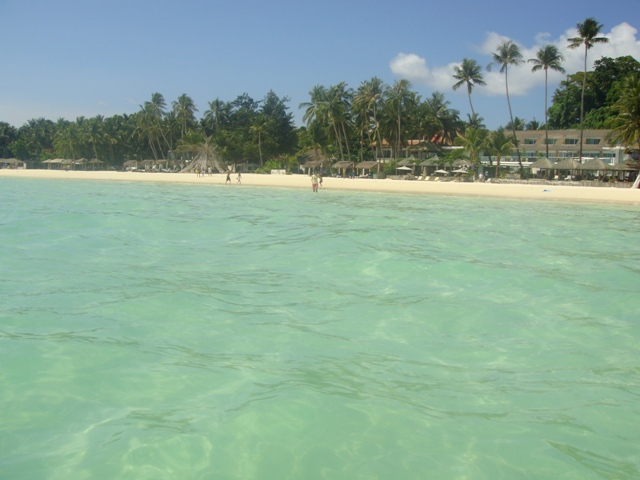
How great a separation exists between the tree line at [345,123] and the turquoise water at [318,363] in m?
42.7

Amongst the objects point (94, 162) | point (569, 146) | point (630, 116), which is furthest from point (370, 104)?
point (94, 162)

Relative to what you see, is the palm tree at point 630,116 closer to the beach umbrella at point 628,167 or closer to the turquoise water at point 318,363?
the beach umbrella at point 628,167

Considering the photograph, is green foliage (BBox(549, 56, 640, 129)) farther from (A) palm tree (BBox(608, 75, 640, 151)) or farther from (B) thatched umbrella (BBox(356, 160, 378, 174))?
(B) thatched umbrella (BBox(356, 160, 378, 174))

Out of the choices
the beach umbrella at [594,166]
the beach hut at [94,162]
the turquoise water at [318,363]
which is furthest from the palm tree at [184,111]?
the turquoise water at [318,363]

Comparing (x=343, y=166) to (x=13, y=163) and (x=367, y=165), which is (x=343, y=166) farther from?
(x=13, y=163)

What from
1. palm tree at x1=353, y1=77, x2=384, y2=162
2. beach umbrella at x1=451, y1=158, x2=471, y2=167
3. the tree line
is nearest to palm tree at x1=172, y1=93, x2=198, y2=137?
the tree line

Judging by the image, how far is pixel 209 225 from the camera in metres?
17.1

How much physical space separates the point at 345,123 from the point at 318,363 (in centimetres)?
5906

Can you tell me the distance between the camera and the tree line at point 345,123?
5878 cm

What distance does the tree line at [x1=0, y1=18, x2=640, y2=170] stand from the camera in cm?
5878

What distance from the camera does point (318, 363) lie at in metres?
5.75

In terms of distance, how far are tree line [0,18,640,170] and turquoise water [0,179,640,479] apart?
1683 inches

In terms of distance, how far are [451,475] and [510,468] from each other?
17.3 inches

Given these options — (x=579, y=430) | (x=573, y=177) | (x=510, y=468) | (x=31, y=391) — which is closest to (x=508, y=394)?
(x=579, y=430)
